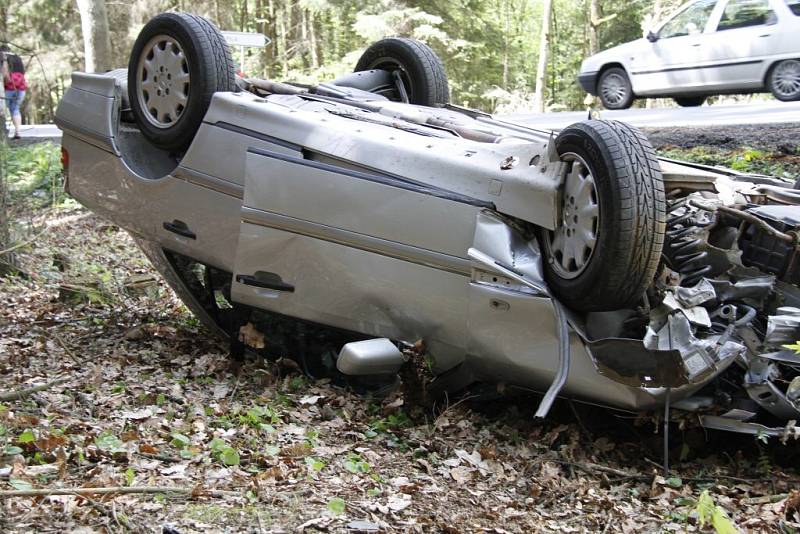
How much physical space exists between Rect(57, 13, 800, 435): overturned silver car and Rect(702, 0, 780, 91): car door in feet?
28.1

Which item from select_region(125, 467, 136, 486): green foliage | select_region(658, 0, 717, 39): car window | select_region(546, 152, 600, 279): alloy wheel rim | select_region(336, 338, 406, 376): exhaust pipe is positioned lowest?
select_region(125, 467, 136, 486): green foliage

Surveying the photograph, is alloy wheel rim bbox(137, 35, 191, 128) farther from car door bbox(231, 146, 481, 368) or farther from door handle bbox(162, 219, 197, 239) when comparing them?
car door bbox(231, 146, 481, 368)

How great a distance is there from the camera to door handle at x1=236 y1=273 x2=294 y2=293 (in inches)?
183

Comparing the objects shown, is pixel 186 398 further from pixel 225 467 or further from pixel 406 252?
pixel 406 252

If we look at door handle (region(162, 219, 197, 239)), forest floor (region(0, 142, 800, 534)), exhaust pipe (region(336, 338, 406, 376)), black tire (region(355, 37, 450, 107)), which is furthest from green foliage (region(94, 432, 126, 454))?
black tire (region(355, 37, 450, 107))

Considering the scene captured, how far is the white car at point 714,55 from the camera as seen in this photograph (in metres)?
12.5

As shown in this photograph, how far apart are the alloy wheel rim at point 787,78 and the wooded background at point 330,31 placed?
868cm

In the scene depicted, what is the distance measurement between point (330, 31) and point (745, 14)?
62.1 feet

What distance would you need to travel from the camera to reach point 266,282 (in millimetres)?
4695

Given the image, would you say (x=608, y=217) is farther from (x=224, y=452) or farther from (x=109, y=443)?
(x=109, y=443)

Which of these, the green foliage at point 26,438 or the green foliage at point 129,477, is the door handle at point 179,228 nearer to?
the green foliage at point 26,438

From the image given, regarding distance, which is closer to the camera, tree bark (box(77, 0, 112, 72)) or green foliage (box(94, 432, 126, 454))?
green foliage (box(94, 432, 126, 454))

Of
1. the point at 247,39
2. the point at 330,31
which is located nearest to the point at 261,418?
the point at 247,39

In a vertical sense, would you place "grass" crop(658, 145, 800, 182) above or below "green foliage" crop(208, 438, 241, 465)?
above
